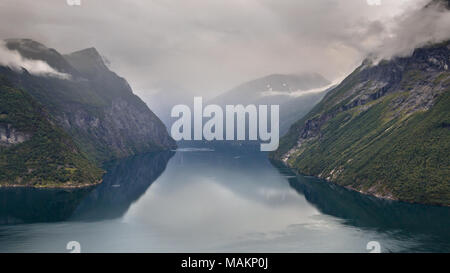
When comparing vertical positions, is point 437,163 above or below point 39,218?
above

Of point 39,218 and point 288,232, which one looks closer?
point 288,232

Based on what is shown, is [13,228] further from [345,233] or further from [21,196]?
[345,233]

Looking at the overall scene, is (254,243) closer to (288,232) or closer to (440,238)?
(288,232)

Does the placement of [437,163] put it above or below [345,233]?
above

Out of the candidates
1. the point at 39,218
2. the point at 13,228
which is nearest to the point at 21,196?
the point at 39,218
